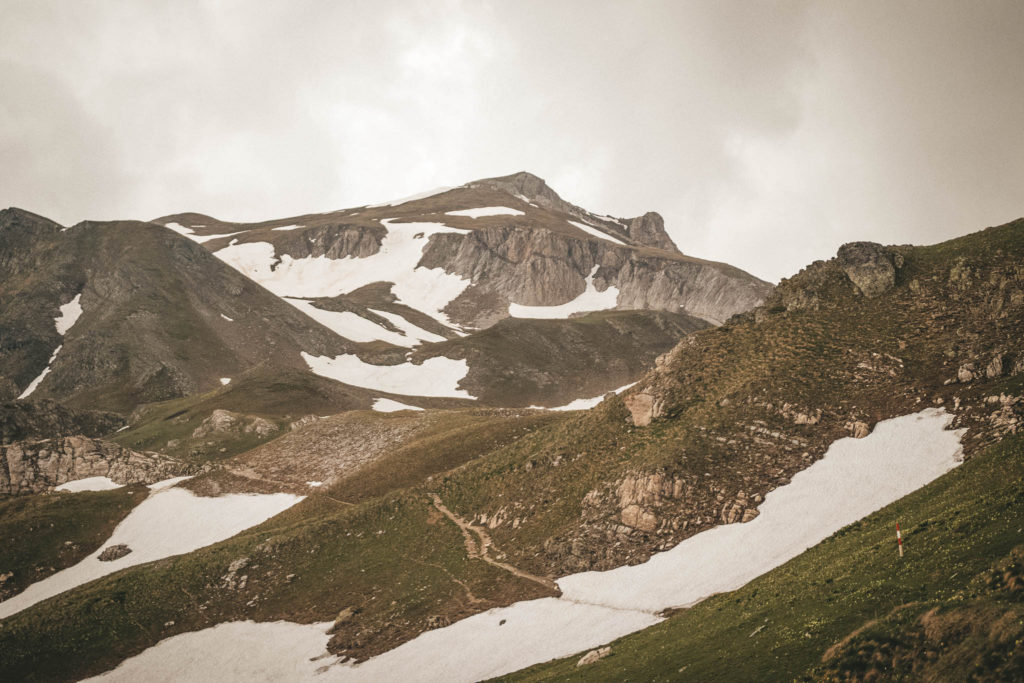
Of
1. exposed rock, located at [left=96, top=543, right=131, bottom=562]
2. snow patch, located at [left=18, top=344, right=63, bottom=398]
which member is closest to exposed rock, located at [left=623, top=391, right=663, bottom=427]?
exposed rock, located at [left=96, top=543, right=131, bottom=562]

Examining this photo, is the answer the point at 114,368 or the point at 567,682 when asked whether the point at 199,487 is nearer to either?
the point at 567,682

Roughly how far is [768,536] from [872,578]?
1565 cm

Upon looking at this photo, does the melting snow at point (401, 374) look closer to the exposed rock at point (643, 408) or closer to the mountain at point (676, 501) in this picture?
the mountain at point (676, 501)

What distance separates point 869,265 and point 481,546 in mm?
43431

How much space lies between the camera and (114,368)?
149m

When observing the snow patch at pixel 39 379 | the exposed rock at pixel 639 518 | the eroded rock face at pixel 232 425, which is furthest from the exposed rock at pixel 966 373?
the snow patch at pixel 39 379

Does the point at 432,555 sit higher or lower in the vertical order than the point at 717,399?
lower

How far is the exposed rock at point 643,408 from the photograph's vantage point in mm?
51375

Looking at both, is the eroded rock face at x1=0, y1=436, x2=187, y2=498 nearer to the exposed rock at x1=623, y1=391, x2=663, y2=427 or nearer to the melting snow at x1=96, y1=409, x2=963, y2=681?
the melting snow at x1=96, y1=409, x2=963, y2=681

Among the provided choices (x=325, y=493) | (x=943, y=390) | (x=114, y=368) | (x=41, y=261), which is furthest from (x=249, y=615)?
(x=41, y=261)

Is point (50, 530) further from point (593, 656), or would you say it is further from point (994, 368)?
point (994, 368)

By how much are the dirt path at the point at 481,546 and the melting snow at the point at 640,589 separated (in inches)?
84.8

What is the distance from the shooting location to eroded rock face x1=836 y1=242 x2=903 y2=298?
53.0m

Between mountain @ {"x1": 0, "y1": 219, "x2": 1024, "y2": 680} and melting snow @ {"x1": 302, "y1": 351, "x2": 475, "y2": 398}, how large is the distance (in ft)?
327
